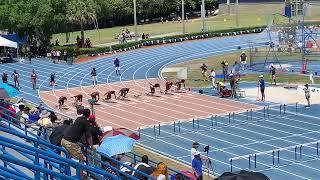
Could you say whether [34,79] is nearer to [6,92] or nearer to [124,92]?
[124,92]

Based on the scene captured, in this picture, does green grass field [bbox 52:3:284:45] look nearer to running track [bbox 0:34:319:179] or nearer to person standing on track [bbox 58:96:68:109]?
running track [bbox 0:34:319:179]

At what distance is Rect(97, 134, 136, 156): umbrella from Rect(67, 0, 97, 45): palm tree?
168 feet

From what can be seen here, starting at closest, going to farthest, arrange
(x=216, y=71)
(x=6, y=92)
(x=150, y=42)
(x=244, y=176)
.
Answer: (x=244, y=176) < (x=6, y=92) < (x=216, y=71) < (x=150, y=42)

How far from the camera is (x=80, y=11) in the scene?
66.0m

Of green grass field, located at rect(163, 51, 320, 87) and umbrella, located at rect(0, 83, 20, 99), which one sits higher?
umbrella, located at rect(0, 83, 20, 99)

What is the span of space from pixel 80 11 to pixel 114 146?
54.0m

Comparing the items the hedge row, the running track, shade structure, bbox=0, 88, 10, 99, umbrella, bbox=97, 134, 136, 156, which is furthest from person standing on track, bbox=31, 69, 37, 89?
umbrella, bbox=97, 134, 136, 156

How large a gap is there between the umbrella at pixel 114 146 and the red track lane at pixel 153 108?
1580 cm

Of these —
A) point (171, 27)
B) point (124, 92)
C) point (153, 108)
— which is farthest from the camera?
point (171, 27)

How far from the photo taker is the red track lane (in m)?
31.2

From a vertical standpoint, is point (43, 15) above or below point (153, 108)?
above

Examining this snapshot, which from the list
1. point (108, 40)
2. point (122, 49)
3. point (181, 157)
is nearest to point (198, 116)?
point (181, 157)

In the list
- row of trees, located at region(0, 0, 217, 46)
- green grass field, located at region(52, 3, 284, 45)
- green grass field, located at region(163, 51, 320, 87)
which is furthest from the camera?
green grass field, located at region(52, 3, 284, 45)

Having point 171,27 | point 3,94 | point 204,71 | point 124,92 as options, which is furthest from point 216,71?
point 171,27
